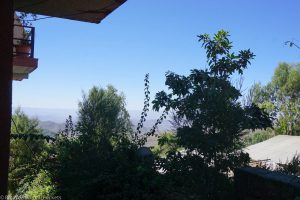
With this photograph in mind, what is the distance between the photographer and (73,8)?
579cm

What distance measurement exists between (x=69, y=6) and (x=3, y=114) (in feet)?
7.33

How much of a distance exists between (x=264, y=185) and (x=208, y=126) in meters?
1.78

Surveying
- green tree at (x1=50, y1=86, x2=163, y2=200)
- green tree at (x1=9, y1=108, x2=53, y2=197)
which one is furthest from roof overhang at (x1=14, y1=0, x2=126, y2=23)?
green tree at (x1=9, y1=108, x2=53, y2=197)

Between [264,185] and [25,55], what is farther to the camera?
[25,55]

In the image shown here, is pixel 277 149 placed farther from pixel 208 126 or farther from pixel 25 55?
pixel 25 55

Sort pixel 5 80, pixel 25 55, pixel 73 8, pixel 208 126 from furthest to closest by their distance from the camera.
Result: 1. pixel 25 55
2. pixel 208 126
3. pixel 73 8
4. pixel 5 80

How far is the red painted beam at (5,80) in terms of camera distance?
4.18 meters

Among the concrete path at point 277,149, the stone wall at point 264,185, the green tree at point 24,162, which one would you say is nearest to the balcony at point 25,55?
the green tree at point 24,162

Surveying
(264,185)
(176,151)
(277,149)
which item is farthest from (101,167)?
(277,149)

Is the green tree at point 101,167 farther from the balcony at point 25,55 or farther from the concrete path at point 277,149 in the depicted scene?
the concrete path at point 277,149

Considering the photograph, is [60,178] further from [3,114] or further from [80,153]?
[3,114]

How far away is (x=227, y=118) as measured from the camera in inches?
283

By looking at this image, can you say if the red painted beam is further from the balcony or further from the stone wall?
the balcony

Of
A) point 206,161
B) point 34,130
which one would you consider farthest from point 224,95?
point 34,130
